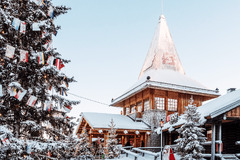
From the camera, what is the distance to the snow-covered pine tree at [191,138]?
1362cm

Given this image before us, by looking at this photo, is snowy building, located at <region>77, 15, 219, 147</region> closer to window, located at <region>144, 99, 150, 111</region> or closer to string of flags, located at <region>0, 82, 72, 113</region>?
window, located at <region>144, 99, 150, 111</region>

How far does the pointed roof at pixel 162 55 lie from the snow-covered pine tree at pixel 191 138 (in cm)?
1382

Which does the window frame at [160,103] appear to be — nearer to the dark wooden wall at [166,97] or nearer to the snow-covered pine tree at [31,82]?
the dark wooden wall at [166,97]

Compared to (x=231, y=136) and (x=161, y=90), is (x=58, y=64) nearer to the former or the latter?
(x=231, y=136)

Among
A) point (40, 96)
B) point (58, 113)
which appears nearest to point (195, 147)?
point (58, 113)

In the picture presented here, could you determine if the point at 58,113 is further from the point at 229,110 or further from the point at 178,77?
the point at 178,77

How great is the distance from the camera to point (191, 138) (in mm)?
13703

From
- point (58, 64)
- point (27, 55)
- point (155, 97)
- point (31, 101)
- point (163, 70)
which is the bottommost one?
point (31, 101)

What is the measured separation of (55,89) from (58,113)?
1051 millimetres

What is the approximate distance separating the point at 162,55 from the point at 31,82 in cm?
2018

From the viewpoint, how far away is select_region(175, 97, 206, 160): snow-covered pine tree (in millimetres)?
13617

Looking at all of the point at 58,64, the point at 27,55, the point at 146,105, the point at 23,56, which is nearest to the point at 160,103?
the point at 146,105

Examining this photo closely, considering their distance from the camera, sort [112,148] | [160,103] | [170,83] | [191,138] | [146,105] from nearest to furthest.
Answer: [191,138] → [112,148] → [170,83] → [160,103] → [146,105]

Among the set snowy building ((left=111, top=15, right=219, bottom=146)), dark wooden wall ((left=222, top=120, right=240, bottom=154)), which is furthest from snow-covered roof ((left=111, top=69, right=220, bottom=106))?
dark wooden wall ((left=222, top=120, right=240, bottom=154))
